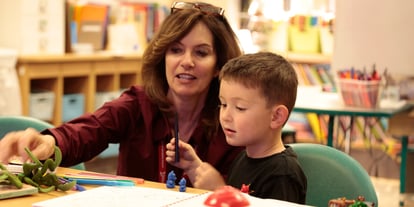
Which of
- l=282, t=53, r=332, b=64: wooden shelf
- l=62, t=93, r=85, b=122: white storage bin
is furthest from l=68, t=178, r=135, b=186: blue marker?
l=282, t=53, r=332, b=64: wooden shelf

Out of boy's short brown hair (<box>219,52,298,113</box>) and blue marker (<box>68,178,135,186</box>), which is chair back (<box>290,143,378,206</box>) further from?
blue marker (<box>68,178,135,186</box>)

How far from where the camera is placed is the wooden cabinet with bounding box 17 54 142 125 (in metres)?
4.68

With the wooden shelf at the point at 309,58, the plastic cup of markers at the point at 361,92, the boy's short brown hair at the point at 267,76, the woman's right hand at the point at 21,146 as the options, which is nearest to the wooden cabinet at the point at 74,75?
the wooden shelf at the point at 309,58

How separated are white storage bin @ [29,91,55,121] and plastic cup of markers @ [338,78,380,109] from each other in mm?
2234

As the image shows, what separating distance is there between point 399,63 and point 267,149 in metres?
2.59

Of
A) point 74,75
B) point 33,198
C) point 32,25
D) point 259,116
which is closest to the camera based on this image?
point 33,198

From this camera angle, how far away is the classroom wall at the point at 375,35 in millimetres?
3955

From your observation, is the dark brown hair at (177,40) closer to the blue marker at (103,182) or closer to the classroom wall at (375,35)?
the blue marker at (103,182)

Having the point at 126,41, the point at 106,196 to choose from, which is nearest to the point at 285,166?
the point at 106,196

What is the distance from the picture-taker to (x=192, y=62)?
1.94 meters

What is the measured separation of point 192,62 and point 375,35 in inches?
91.5

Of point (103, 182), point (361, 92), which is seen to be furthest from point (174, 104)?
point (361, 92)

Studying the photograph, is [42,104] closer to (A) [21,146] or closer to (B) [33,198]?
(A) [21,146]

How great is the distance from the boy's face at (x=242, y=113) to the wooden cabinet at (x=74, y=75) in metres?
3.26
